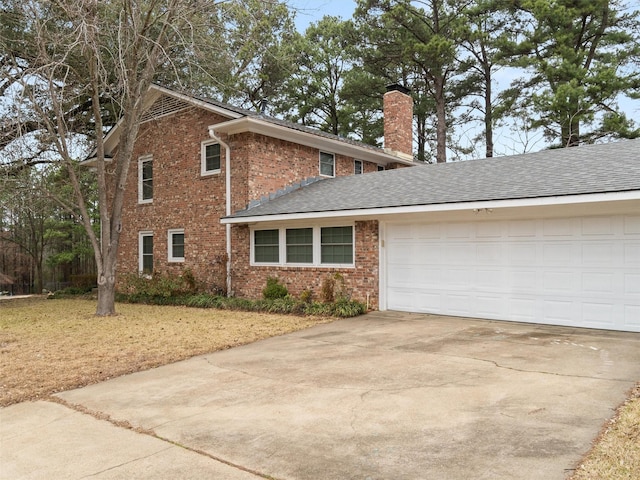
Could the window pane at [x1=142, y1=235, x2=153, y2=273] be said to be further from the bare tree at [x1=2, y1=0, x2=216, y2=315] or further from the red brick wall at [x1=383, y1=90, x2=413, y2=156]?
the red brick wall at [x1=383, y1=90, x2=413, y2=156]

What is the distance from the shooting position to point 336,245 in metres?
12.3

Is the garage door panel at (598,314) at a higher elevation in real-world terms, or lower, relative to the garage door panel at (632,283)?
lower

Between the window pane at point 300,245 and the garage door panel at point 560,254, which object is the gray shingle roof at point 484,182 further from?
the garage door panel at point 560,254

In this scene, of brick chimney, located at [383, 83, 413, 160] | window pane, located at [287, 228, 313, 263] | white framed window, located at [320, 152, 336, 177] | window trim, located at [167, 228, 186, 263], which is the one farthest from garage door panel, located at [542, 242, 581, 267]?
window trim, located at [167, 228, 186, 263]

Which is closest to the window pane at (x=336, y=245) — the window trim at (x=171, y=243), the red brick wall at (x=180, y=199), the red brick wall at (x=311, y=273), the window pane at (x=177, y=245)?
the red brick wall at (x=311, y=273)

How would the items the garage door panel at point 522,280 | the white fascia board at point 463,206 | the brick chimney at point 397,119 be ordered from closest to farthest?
1. the white fascia board at point 463,206
2. the garage door panel at point 522,280
3. the brick chimney at point 397,119

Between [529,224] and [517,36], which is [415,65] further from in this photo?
[529,224]

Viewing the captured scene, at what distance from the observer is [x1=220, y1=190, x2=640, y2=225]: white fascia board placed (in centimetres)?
780

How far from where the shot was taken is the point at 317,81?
28.5 m

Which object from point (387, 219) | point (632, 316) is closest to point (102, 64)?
point (387, 219)

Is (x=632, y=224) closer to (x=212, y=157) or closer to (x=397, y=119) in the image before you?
(x=212, y=157)

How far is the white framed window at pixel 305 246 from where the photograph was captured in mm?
12141

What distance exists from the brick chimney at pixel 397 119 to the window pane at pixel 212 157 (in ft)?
22.7

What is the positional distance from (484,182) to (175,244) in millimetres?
10527
